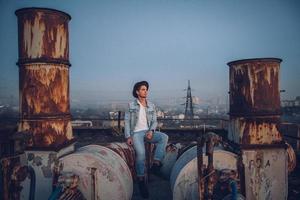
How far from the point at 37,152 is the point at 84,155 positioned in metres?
0.91

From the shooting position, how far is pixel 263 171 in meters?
4.91

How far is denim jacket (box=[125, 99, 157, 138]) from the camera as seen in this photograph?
17.4 ft

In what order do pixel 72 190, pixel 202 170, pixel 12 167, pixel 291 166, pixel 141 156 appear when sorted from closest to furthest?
pixel 12 167
pixel 202 170
pixel 72 190
pixel 141 156
pixel 291 166

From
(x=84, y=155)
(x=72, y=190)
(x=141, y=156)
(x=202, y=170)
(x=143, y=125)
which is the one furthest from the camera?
(x=143, y=125)

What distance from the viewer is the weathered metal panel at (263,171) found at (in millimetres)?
4902

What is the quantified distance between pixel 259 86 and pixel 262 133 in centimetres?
98

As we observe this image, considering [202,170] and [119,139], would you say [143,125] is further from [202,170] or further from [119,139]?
[119,139]

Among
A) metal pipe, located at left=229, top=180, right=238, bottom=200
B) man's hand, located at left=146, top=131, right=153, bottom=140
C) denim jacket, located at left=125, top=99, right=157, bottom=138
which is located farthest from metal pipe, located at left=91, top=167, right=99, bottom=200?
metal pipe, located at left=229, top=180, right=238, bottom=200

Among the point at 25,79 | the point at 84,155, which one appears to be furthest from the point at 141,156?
the point at 25,79

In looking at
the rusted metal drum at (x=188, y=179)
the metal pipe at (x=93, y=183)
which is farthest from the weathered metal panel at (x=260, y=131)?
the metal pipe at (x=93, y=183)

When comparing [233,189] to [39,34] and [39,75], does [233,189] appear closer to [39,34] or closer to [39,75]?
[39,75]

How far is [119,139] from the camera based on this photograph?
9.59 metres

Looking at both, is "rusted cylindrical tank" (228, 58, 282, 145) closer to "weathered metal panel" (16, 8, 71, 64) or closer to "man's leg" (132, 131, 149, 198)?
"man's leg" (132, 131, 149, 198)

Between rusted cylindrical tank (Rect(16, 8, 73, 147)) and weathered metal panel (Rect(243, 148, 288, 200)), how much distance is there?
3875mm
